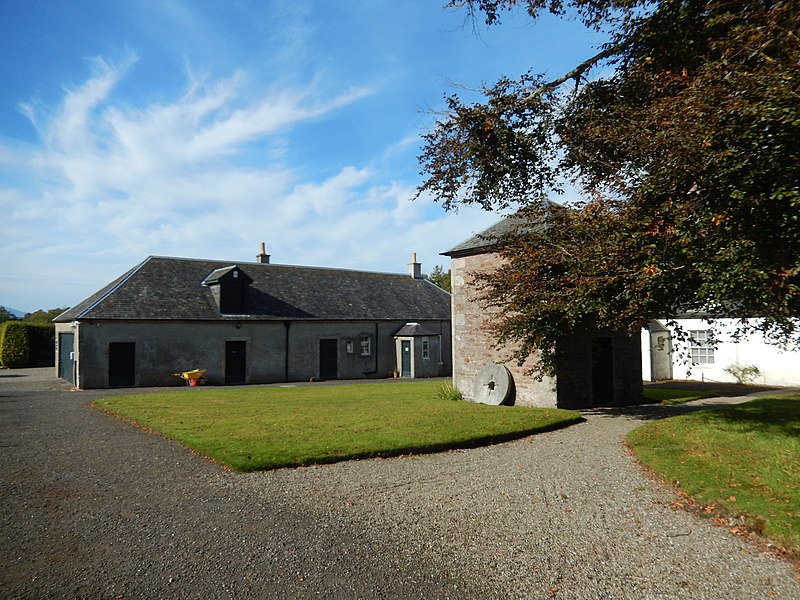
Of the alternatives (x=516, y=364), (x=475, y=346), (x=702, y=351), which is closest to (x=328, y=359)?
(x=475, y=346)

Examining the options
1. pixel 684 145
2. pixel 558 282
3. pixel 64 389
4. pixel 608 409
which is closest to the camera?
pixel 684 145

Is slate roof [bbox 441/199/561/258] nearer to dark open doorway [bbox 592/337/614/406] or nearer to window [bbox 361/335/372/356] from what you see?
dark open doorway [bbox 592/337/614/406]

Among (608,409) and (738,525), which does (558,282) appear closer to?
(608,409)

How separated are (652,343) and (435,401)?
1474cm

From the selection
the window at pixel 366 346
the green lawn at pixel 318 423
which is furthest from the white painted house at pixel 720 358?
the window at pixel 366 346

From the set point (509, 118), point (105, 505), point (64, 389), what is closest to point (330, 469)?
point (105, 505)

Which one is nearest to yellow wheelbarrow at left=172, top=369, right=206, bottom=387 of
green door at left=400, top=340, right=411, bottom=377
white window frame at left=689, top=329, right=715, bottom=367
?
green door at left=400, top=340, right=411, bottom=377

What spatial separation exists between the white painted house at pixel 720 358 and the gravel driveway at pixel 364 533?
53.8 ft

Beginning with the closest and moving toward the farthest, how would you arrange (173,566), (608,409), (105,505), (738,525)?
(173,566)
(738,525)
(105,505)
(608,409)

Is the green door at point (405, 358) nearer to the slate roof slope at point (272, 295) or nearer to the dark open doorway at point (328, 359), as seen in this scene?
the slate roof slope at point (272, 295)

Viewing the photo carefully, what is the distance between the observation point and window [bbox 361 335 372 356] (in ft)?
101

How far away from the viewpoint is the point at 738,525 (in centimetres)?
652

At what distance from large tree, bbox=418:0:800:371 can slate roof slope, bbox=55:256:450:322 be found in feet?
54.2

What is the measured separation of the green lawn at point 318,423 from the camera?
32.2 feet
